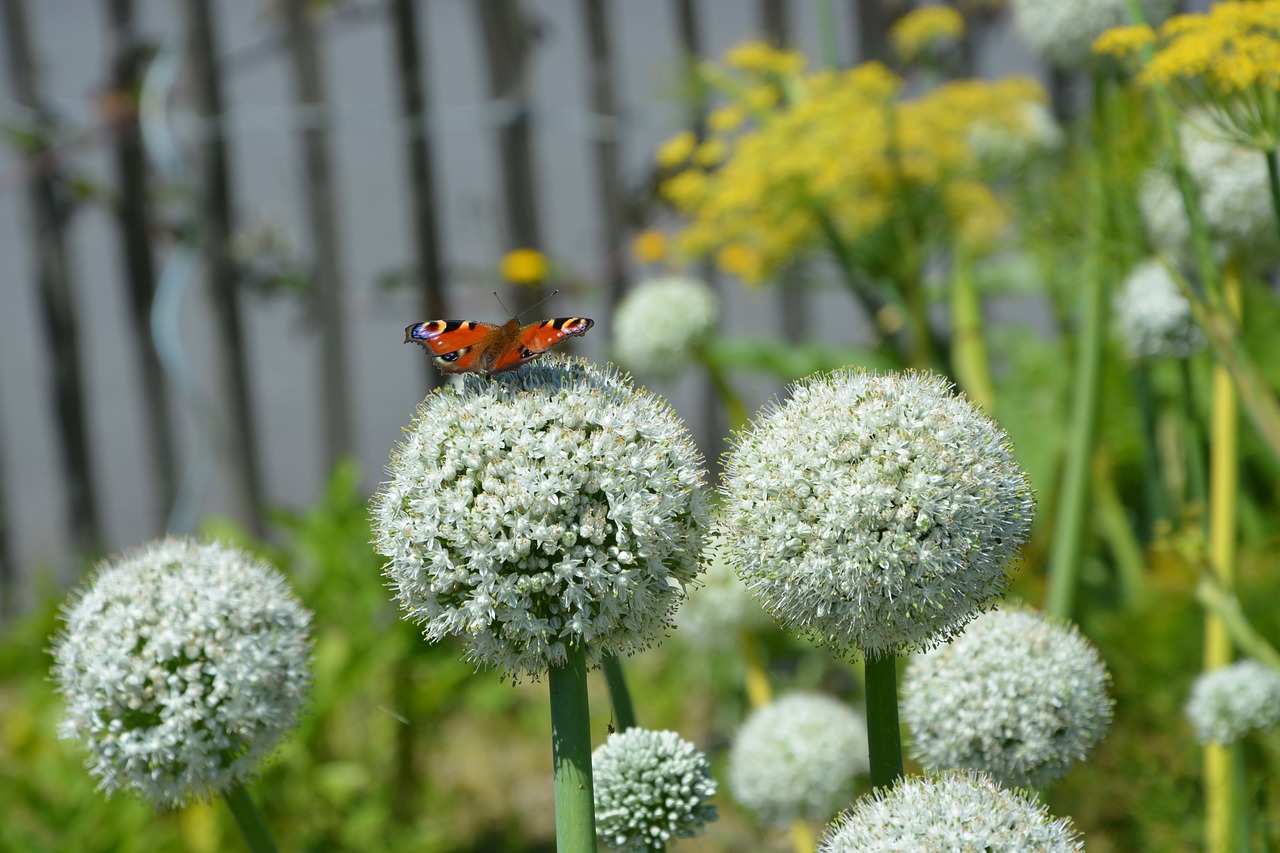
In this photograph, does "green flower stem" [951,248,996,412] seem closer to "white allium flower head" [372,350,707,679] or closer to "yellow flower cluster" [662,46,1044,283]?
"yellow flower cluster" [662,46,1044,283]

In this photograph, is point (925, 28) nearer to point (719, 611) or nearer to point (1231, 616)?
point (719, 611)

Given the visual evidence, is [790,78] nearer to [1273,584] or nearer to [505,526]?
[1273,584]

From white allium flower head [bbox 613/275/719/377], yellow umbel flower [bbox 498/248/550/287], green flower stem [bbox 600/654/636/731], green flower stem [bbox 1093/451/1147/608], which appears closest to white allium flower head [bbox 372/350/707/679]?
green flower stem [bbox 600/654/636/731]

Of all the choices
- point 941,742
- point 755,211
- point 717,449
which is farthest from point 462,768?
point 941,742

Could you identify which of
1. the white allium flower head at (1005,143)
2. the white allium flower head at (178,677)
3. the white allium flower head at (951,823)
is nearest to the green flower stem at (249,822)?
the white allium flower head at (178,677)

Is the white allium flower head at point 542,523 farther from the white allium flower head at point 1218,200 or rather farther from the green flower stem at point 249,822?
the white allium flower head at point 1218,200

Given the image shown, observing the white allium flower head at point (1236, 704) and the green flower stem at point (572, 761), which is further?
the white allium flower head at point (1236, 704)

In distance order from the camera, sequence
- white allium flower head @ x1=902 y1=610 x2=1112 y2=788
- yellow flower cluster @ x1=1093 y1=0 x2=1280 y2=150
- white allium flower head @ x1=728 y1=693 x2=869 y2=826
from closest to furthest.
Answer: white allium flower head @ x1=902 y1=610 x2=1112 y2=788, yellow flower cluster @ x1=1093 y1=0 x2=1280 y2=150, white allium flower head @ x1=728 y1=693 x2=869 y2=826
